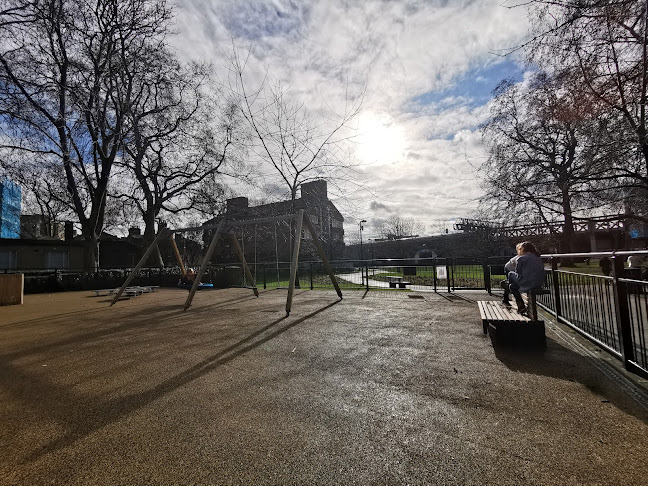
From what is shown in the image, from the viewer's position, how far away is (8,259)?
26.7m

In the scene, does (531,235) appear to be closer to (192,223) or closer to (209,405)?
(209,405)

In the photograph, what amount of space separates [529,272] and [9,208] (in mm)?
41025

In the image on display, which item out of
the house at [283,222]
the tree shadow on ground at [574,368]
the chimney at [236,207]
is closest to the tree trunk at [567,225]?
the house at [283,222]

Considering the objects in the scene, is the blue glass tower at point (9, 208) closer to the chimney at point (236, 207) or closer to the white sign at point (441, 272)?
the chimney at point (236, 207)

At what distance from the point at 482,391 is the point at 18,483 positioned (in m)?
3.49

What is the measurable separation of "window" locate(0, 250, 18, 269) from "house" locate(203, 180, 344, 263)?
15562mm

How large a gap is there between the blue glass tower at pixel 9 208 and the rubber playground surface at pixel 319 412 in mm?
30865

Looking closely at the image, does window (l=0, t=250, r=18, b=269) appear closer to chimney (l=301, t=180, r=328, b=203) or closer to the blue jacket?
chimney (l=301, t=180, r=328, b=203)

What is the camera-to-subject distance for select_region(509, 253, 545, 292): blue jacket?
4469 mm

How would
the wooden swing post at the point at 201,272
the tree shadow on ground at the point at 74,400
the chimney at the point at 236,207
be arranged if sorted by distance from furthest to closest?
the chimney at the point at 236,207 → the wooden swing post at the point at 201,272 → the tree shadow on ground at the point at 74,400

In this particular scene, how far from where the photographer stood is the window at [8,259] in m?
26.4

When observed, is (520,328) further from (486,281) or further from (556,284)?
(486,281)

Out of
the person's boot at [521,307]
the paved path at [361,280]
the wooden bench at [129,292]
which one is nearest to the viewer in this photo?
the person's boot at [521,307]

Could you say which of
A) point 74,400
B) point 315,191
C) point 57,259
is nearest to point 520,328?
point 74,400
